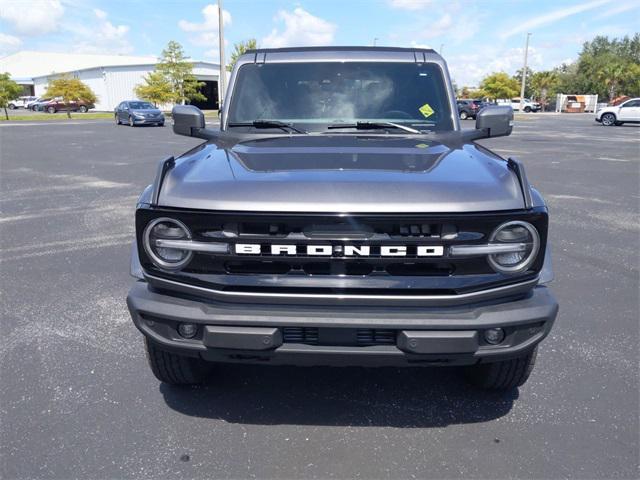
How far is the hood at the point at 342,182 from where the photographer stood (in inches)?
89.7

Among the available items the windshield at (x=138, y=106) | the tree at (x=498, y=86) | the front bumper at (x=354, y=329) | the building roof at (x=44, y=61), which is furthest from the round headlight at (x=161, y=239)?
the building roof at (x=44, y=61)

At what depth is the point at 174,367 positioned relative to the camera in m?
2.90

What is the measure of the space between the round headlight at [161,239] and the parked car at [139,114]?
29.8 metres

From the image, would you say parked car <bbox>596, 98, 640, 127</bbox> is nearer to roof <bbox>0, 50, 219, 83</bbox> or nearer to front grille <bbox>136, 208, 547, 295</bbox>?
front grille <bbox>136, 208, 547, 295</bbox>

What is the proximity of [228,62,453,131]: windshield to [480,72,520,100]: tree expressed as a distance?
65.4m

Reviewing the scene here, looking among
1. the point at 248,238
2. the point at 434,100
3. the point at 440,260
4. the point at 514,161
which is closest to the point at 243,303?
the point at 248,238

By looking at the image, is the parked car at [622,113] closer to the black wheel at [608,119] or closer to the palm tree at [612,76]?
the black wheel at [608,119]

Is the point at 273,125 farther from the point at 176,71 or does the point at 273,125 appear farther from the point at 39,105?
the point at 39,105

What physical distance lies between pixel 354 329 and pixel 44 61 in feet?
366

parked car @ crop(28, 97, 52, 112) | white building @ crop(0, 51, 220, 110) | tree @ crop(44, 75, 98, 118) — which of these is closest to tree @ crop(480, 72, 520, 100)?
white building @ crop(0, 51, 220, 110)

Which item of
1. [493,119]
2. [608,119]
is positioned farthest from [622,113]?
[493,119]

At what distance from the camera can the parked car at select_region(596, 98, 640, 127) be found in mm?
32469

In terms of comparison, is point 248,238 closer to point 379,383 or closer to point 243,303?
point 243,303

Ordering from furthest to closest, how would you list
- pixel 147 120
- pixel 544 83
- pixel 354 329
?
pixel 544 83
pixel 147 120
pixel 354 329
